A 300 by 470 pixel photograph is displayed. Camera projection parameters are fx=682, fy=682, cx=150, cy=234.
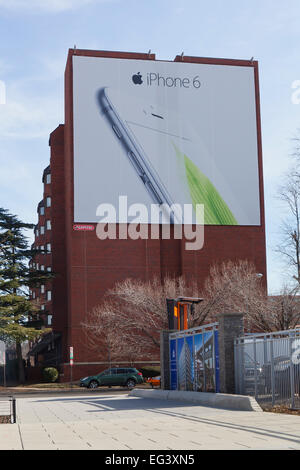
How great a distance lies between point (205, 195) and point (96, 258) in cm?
1196

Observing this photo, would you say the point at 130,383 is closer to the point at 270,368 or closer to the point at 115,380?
the point at 115,380

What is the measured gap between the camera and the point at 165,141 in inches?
2564

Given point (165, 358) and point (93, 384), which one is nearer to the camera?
point (165, 358)

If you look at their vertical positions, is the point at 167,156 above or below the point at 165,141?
below

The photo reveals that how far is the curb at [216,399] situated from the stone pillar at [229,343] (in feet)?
2.69

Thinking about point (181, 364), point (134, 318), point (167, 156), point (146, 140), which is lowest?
point (181, 364)

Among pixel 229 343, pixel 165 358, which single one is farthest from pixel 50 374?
pixel 229 343

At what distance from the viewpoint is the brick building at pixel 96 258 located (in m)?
61.7

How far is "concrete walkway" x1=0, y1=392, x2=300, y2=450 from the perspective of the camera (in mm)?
11125

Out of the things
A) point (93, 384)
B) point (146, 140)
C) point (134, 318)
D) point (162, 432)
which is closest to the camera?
point (162, 432)

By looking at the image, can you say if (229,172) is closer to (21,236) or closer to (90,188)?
(90,188)

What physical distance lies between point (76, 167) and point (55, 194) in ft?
33.8

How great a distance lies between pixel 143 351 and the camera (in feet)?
193

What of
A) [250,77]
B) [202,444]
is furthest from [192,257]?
[202,444]
